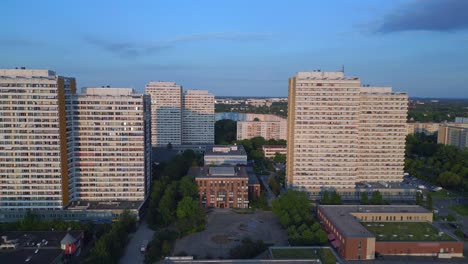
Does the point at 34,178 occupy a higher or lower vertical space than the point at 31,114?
lower

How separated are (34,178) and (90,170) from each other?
5.31m

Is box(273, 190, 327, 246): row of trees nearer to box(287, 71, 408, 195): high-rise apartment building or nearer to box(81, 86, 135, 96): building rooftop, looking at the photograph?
box(287, 71, 408, 195): high-rise apartment building

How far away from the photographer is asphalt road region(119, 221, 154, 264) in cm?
2877

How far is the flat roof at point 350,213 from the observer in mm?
29891

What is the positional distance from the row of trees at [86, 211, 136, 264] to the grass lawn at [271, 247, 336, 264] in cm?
1235

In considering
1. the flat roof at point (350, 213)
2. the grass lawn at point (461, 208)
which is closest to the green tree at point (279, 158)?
the grass lawn at point (461, 208)

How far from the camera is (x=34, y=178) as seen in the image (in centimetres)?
3497

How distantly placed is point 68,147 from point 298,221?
24.7 meters

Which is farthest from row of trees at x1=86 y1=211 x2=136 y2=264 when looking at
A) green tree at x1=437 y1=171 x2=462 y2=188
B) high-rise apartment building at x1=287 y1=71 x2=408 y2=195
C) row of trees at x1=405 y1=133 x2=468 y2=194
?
row of trees at x1=405 y1=133 x2=468 y2=194

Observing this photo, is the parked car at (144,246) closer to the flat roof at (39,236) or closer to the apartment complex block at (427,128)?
the flat roof at (39,236)

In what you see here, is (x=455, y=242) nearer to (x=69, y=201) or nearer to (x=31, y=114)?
(x=69, y=201)

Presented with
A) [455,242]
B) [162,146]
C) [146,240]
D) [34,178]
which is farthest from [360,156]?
[162,146]

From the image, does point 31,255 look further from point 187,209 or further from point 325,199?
point 325,199

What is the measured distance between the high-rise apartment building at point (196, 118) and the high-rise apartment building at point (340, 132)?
37.5m
